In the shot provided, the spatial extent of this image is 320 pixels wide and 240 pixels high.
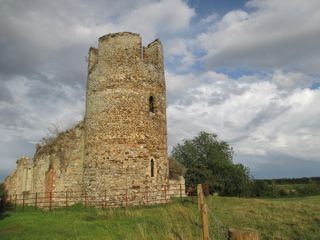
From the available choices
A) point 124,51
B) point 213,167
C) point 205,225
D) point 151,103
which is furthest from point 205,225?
point 213,167

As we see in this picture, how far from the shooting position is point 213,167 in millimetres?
49312

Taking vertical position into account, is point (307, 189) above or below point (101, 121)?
below

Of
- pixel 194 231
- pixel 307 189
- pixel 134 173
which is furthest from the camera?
pixel 307 189

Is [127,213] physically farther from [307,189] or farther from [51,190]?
[307,189]

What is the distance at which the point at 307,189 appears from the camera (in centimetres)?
4859

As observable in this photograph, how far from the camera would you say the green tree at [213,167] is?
156ft

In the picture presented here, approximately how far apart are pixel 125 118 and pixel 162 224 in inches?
322

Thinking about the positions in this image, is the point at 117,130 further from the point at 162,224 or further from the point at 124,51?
the point at 162,224

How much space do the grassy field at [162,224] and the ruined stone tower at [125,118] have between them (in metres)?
3.01

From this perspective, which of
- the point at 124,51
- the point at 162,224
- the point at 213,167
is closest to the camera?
the point at 162,224

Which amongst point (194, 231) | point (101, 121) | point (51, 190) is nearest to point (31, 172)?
point (51, 190)

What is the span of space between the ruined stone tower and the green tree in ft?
92.6

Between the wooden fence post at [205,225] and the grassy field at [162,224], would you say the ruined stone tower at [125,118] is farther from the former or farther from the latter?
the wooden fence post at [205,225]

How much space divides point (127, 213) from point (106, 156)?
4.69 metres
